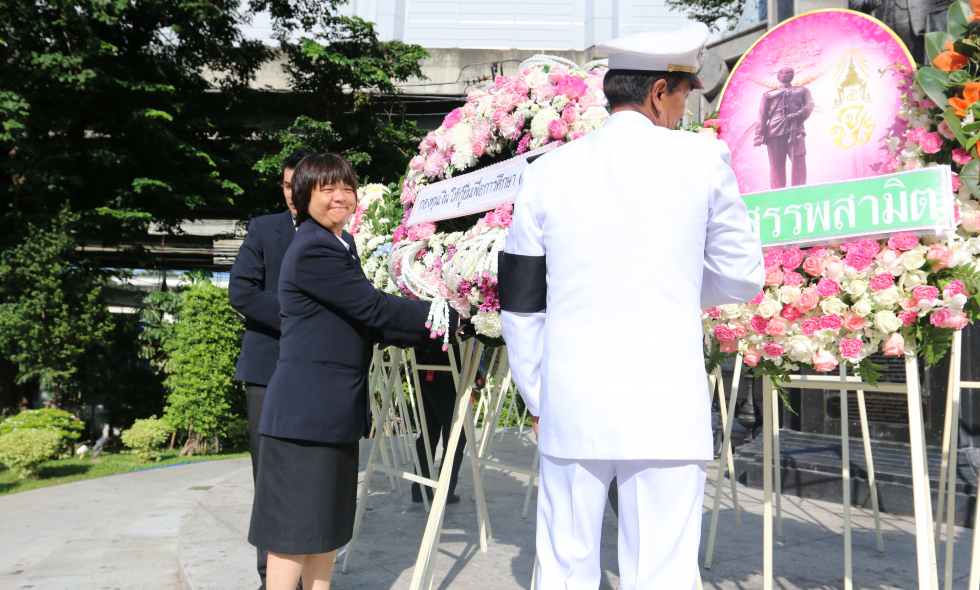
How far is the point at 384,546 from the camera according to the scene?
12.6ft

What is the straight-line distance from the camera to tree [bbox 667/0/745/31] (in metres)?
15.8

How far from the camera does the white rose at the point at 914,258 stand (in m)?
2.09

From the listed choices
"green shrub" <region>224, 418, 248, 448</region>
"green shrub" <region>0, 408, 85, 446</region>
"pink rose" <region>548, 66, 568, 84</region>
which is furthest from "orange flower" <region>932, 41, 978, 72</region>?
"green shrub" <region>224, 418, 248, 448</region>

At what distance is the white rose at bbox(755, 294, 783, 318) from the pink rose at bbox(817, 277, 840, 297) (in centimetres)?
14

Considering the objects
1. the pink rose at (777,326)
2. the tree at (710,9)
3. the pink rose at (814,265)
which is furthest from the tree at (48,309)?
the tree at (710,9)

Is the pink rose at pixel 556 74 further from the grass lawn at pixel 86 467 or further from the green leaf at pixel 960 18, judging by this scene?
the grass lawn at pixel 86 467

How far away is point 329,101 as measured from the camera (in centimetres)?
1307

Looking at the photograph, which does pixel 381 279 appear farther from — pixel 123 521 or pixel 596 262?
pixel 123 521

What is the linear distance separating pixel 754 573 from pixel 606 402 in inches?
95.0

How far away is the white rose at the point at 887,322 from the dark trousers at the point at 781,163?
582 mm

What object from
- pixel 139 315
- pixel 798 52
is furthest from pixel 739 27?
pixel 139 315

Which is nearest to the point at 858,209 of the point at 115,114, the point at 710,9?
the point at 115,114

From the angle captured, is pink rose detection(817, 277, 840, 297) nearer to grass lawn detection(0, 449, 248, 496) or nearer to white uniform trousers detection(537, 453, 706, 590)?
white uniform trousers detection(537, 453, 706, 590)

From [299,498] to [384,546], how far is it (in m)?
1.78
